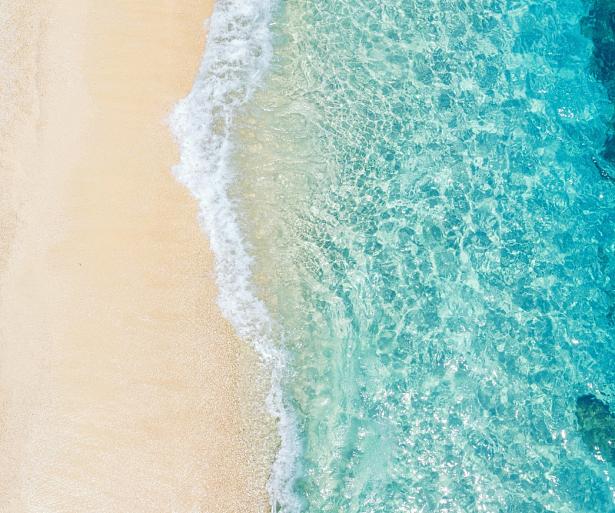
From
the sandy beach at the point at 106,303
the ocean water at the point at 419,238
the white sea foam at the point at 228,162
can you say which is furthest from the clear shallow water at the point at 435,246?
the sandy beach at the point at 106,303

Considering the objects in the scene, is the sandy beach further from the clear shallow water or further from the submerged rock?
the submerged rock

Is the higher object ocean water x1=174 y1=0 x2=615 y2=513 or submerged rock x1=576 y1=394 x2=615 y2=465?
ocean water x1=174 y1=0 x2=615 y2=513

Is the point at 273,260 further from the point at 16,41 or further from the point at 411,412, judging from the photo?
the point at 16,41

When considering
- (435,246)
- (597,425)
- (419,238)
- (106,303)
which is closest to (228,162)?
(106,303)

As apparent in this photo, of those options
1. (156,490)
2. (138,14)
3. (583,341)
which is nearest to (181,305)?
(156,490)

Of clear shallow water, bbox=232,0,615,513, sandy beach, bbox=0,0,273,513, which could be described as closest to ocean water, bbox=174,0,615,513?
clear shallow water, bbox=232,0,615,513

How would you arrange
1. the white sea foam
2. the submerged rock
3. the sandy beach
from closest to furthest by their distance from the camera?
the sandy beach → the white sea foam → the submerged rock

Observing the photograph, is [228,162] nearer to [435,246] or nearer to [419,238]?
[419,238]
